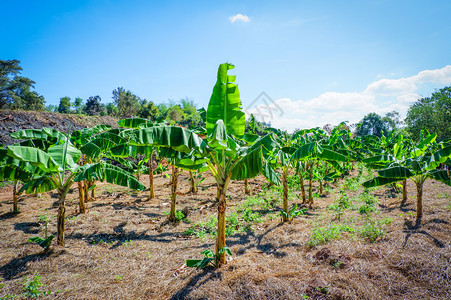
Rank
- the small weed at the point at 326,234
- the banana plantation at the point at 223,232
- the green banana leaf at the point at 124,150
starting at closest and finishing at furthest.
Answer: the banana plantation at the point at 223,232 → the small weed at the point at 326,234 → the green banana leaf at the point at 124,150

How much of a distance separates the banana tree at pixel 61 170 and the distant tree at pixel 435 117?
1389 inches

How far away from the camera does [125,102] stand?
30.3 m

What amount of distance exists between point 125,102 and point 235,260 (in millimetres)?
30683

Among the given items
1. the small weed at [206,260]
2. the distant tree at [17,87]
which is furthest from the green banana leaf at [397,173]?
the distant tree at [17,87]

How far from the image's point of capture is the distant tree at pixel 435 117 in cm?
2645

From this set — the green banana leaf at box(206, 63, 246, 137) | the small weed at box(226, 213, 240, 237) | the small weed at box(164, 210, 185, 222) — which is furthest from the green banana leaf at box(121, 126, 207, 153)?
the small weed at box(164, 210, 185, 222)

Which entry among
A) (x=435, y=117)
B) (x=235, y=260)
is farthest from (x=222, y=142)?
(x=435, y=117)

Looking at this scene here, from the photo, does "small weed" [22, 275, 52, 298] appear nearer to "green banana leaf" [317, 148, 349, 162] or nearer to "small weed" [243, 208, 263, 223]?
"small weed" [243, 208, 263, 223]

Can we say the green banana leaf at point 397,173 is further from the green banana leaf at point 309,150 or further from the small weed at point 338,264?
the small weed at point 338,264

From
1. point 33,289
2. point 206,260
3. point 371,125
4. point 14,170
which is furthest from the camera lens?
point 371,125

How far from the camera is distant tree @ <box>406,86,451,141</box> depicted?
26445 millimetres

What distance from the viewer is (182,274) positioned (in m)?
4.60

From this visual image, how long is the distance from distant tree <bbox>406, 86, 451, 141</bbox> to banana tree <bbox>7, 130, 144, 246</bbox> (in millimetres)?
35292

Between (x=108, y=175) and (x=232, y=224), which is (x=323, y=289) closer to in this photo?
(x=232, y=224)
